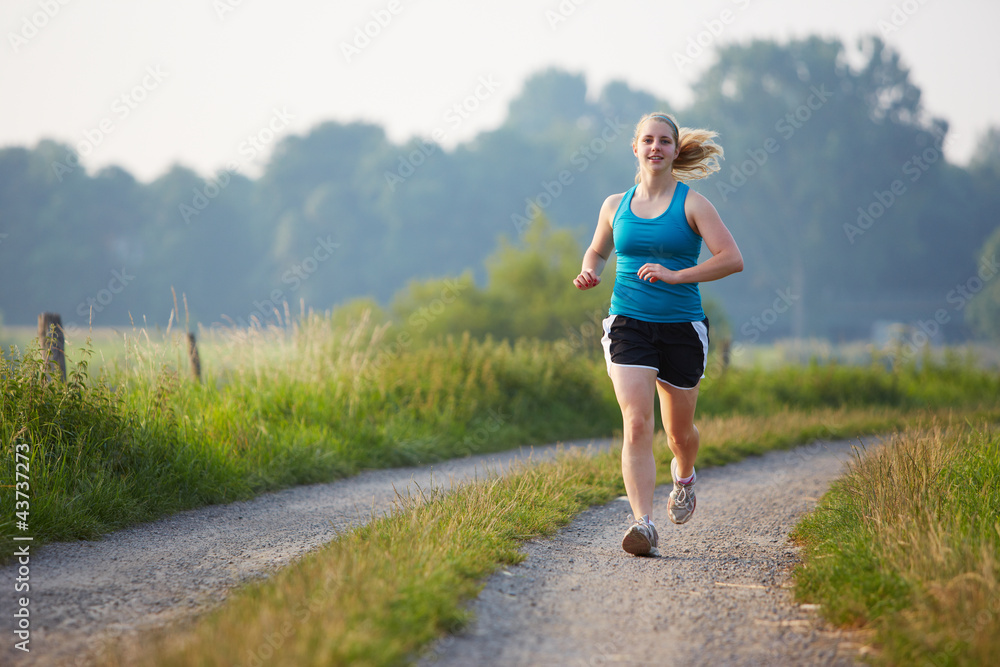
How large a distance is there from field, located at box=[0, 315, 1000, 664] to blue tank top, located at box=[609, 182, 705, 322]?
1334 mm

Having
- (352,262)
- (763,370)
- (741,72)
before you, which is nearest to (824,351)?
(763,370)

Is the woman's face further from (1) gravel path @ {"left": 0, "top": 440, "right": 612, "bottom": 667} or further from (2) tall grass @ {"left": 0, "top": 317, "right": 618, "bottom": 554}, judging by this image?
(2) tall grass @ {"left": 0, "top": 317, "right": 618, "bottom": 554}

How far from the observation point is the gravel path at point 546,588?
8.98 feet

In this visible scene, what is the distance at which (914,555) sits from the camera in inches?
119

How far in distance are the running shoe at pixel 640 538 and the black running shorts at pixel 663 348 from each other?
0.73 meters

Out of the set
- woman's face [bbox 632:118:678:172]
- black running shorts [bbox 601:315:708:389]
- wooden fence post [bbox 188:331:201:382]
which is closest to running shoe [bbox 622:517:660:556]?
black running shorts [bbox 601:315:708:389]

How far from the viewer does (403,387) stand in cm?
955

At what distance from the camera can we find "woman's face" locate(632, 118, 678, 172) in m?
4.05

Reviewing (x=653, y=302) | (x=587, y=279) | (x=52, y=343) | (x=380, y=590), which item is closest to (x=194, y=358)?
(x=52, y=343)

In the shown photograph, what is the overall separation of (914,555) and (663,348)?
146 centimetres

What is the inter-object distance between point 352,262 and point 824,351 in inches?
2019

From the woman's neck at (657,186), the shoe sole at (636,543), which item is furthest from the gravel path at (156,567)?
the woman's neck at (657,186)

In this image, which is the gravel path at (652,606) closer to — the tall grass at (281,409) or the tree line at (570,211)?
the tall grass at (281,409)

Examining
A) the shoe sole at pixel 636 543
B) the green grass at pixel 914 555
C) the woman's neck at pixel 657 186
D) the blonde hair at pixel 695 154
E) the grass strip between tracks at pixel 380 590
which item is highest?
the blonde hair at pixel 695 154
